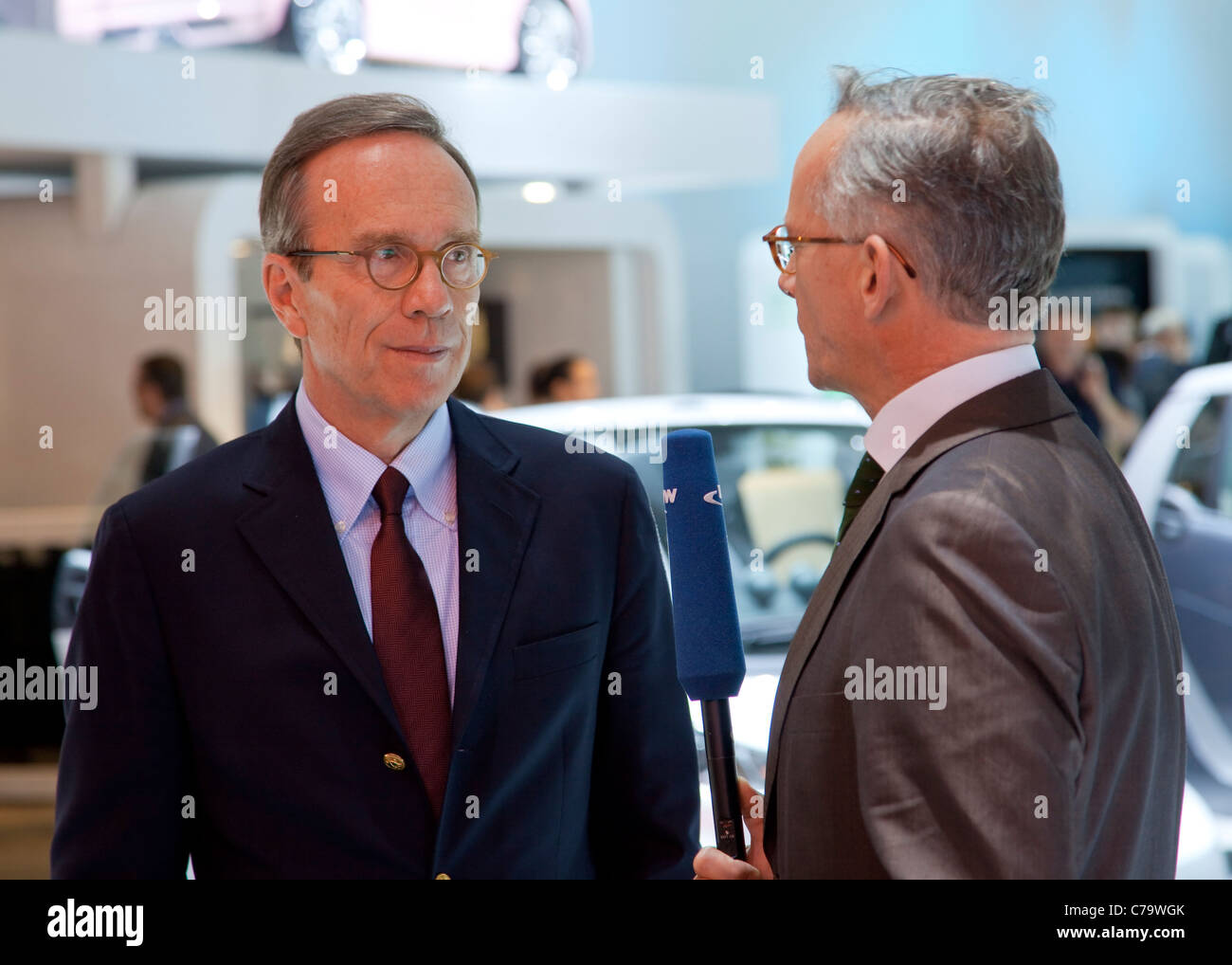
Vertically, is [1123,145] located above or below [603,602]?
above

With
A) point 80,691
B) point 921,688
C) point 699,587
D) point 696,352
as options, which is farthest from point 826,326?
point 696,352

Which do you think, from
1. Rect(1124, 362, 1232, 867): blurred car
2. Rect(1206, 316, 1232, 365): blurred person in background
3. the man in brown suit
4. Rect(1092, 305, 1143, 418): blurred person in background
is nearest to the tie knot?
the man in brown suit

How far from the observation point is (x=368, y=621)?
154cm

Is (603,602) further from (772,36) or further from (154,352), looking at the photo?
(772,36)

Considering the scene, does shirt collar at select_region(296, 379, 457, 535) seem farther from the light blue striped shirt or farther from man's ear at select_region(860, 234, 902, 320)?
man's ear at select_region(860, 234, 902, 320)

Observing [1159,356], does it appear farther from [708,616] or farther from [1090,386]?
[708,616]

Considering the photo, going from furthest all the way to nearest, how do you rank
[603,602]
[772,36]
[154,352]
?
[772,36] < [154,352] < [603,602]

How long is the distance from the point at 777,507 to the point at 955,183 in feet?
8.03

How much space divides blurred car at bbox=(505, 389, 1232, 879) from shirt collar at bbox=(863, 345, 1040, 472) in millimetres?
1902

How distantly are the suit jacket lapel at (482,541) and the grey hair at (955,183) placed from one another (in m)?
0.50

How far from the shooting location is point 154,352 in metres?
7.02

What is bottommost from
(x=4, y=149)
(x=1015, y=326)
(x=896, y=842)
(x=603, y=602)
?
(x=896, y=842)

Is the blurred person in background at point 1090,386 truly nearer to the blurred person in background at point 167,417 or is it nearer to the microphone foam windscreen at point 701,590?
the blurred person in background at point 167,417
